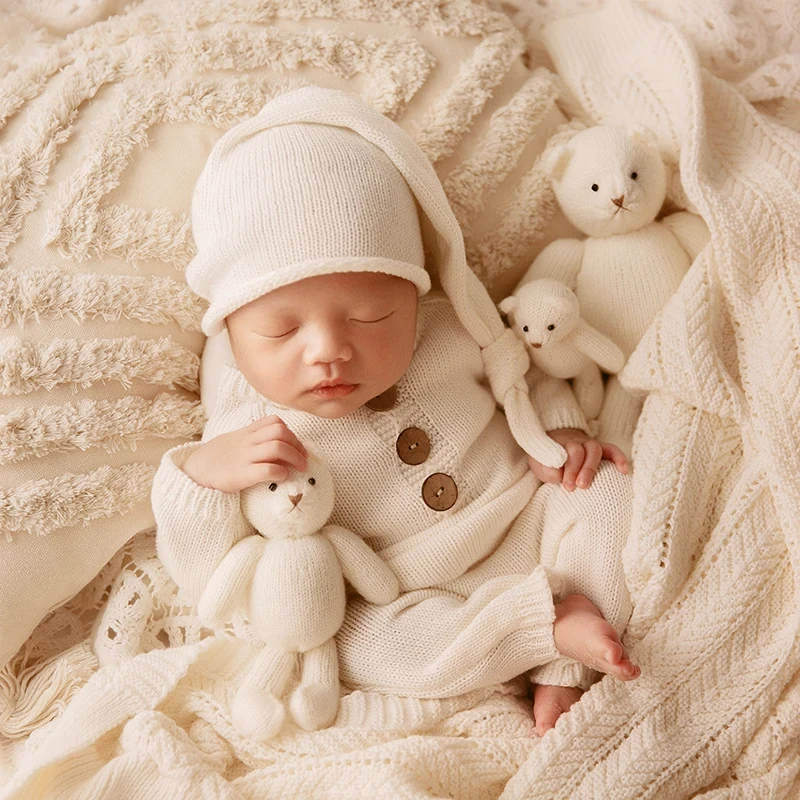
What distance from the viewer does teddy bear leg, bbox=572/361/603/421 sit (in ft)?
4.73

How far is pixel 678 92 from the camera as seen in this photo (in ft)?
4.72

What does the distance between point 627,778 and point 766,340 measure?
2.07ft

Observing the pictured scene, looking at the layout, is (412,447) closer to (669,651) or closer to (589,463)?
(589,463)

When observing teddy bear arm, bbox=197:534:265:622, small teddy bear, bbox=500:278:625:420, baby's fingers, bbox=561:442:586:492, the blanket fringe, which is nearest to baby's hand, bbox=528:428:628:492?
baby's fingers, bbox=561:442:586:492

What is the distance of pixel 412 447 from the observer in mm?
1307

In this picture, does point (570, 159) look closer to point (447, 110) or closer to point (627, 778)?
point (447, 110)

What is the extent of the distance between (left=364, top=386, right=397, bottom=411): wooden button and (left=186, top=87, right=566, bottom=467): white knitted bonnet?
159 mm

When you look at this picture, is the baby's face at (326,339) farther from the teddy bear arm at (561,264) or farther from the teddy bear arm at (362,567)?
the teddy bear arm at (561,264)

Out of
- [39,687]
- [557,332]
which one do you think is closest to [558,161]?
[557,332]

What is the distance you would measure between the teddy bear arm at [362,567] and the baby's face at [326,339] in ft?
0.54

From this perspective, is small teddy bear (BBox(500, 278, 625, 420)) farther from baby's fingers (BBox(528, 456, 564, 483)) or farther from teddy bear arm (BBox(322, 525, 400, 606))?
teddy bear arm (BBox(322, 525, 400, 606))

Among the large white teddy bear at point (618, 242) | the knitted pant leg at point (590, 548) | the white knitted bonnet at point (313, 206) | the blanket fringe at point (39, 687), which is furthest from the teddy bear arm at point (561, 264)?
the blanket fringe at point (39, 687)

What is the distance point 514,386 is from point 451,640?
1.29 ft

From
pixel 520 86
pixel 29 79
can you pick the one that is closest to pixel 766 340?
pixel 520 86
